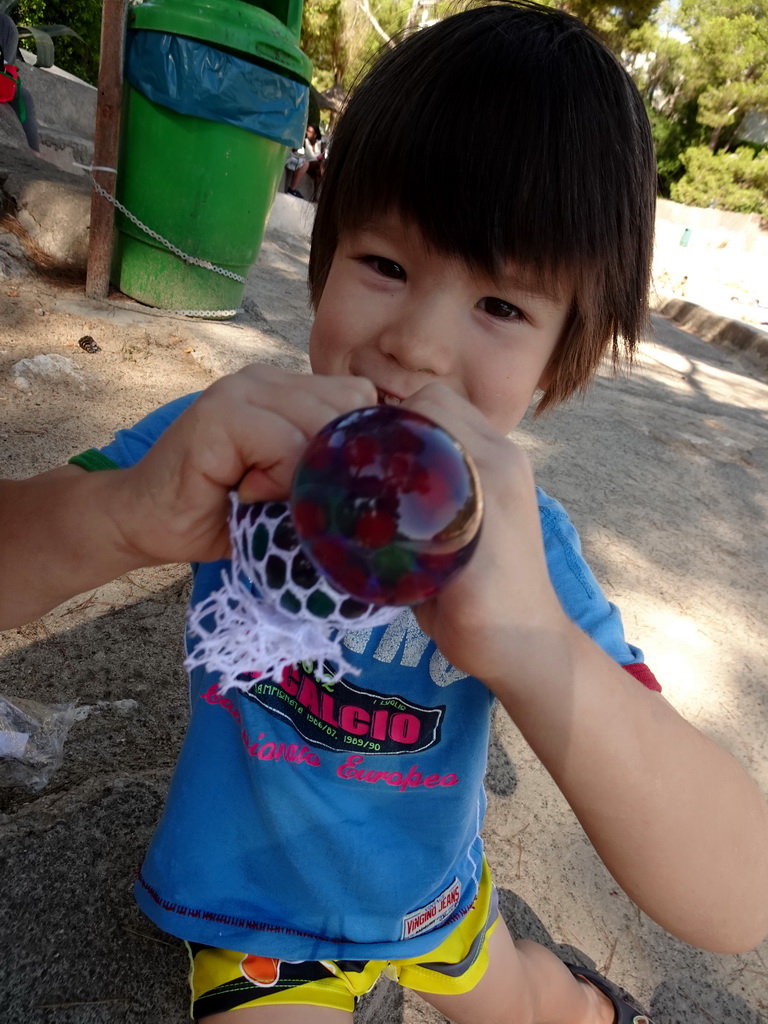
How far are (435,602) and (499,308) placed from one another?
0.49 m

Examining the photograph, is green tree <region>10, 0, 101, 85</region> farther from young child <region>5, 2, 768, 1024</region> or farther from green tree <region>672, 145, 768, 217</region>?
green tree <region>672, 145, 768, 217</region>

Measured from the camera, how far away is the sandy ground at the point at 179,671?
1.31m

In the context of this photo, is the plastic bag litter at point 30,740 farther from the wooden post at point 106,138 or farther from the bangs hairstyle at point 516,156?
the wooden post at point 106,138

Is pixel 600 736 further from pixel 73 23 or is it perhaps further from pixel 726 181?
pixel 726 181

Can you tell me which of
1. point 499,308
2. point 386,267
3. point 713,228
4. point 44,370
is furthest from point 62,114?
point 713,228

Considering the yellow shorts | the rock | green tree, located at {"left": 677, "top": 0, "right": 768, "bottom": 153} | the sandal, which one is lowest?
the sandal

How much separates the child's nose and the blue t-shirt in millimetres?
357

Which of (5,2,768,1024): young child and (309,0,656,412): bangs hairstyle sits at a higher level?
(309,0,656,412): bangs hairstyle

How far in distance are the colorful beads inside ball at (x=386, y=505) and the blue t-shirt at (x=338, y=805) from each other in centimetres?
61

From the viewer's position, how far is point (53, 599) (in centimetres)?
103

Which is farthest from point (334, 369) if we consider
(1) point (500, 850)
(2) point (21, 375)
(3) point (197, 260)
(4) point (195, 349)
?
(3) point (197, 260)

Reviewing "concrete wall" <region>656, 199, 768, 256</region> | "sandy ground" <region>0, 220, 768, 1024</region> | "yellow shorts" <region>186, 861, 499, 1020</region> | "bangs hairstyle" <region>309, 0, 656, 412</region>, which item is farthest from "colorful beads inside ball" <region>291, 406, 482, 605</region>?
"concrete wall" <region>656, 199, 768, 256</region>

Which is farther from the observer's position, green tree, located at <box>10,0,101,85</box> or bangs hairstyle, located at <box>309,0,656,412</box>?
green tree, located at <box>10,0,101,85</box>

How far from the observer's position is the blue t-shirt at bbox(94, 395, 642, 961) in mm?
1173
